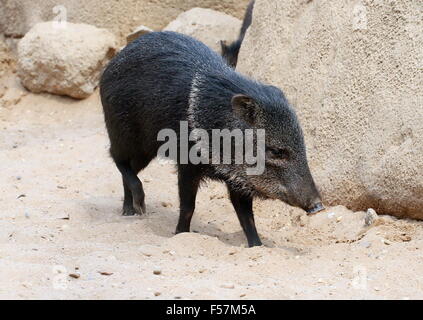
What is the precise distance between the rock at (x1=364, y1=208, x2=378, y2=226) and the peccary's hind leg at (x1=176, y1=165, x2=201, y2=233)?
1.26 m

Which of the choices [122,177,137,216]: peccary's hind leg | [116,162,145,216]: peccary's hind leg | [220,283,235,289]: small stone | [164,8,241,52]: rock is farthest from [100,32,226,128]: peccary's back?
[164,8,241,52]: rock

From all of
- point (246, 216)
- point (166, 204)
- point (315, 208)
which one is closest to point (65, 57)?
point (166, 204)

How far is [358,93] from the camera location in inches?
229

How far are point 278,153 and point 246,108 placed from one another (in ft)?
1.22

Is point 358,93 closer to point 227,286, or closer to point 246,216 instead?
point 246,216

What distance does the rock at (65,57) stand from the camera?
923 centimetres

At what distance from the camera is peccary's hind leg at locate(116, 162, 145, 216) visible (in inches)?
235

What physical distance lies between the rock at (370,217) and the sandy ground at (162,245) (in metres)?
0.05

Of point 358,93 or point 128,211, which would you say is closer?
point 358,93

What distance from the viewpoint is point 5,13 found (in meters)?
10.4
